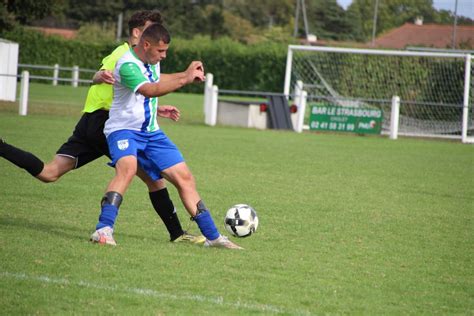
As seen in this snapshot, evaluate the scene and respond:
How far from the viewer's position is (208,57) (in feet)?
176

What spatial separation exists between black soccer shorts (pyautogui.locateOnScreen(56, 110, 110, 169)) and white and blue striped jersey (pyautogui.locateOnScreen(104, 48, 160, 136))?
521mm

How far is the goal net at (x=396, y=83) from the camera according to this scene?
90.8ft

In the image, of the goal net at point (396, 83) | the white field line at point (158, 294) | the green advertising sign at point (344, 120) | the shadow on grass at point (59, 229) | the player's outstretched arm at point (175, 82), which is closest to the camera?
the white field line at point (158, 294)

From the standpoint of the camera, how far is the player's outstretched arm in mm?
6918

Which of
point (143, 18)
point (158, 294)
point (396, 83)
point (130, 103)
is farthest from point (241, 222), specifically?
point (396, 83)

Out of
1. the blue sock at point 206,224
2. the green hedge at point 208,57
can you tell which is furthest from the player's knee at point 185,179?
the green hedge at point 208,57

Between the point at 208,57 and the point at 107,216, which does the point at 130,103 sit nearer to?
the point at 107,216

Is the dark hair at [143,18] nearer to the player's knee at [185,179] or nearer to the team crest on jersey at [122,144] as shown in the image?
the team crest on jersey at [122,144]

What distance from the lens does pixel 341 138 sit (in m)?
25.1

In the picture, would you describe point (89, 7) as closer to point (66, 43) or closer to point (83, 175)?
point (66, 43)

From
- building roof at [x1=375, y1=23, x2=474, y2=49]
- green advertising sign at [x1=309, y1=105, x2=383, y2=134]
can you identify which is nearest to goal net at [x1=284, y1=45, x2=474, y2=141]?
green advertising sign at [x1=309, y1=105, x2=383, y2=134]

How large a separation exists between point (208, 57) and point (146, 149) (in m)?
46.5

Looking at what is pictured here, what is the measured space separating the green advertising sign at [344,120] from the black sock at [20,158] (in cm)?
1915

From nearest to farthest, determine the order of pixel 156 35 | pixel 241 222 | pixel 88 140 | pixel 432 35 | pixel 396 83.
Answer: pixel 156 35, pixel 241 222, pixel 88 140, pixel 396 83, pixel 432 35
